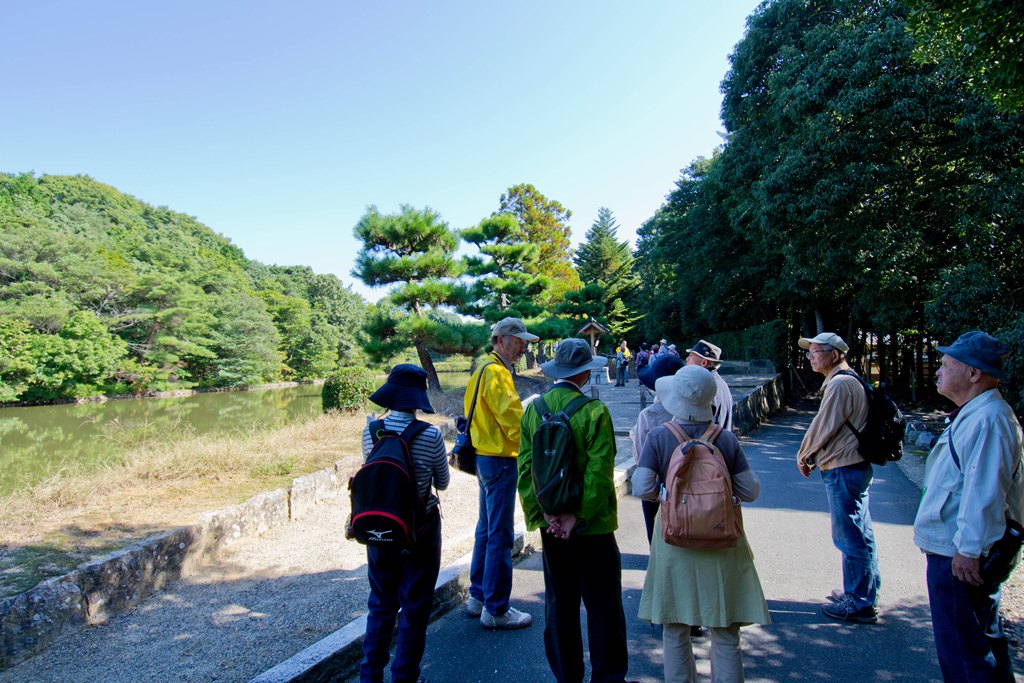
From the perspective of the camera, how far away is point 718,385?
3834 millimetres

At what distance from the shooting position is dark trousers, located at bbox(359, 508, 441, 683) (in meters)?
2.54

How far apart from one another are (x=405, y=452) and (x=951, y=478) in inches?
90.4

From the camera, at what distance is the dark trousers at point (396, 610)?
8.32ft

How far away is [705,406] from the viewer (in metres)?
2.38

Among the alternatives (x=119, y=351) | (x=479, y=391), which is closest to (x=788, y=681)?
(x=479, y=391)

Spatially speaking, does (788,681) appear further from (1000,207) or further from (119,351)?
(119,351)

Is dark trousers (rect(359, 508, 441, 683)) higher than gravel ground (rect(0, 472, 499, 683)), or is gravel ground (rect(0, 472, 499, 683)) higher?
dark trousers (rect(359, 508, 441, 683))

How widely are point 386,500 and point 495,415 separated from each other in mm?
999

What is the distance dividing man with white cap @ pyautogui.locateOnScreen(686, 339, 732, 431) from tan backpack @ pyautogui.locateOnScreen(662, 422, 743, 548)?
124cm

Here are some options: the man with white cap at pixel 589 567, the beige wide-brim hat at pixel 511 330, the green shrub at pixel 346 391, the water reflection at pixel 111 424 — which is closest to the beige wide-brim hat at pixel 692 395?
the man with white cap at pixel 589 567

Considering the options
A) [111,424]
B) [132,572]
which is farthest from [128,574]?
[111,424]

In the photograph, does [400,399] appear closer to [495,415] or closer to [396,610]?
[495,415]

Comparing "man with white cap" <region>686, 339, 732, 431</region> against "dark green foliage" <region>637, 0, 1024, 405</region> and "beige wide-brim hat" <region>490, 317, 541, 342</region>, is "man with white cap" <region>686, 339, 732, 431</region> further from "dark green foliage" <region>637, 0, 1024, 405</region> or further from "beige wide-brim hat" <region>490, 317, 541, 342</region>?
"dark green foliage" <region>637, 0, 1024, 405</region>

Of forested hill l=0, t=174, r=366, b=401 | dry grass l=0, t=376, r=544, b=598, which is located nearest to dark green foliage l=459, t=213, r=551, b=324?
forested hill l=0, t=174, r=366, b=401
